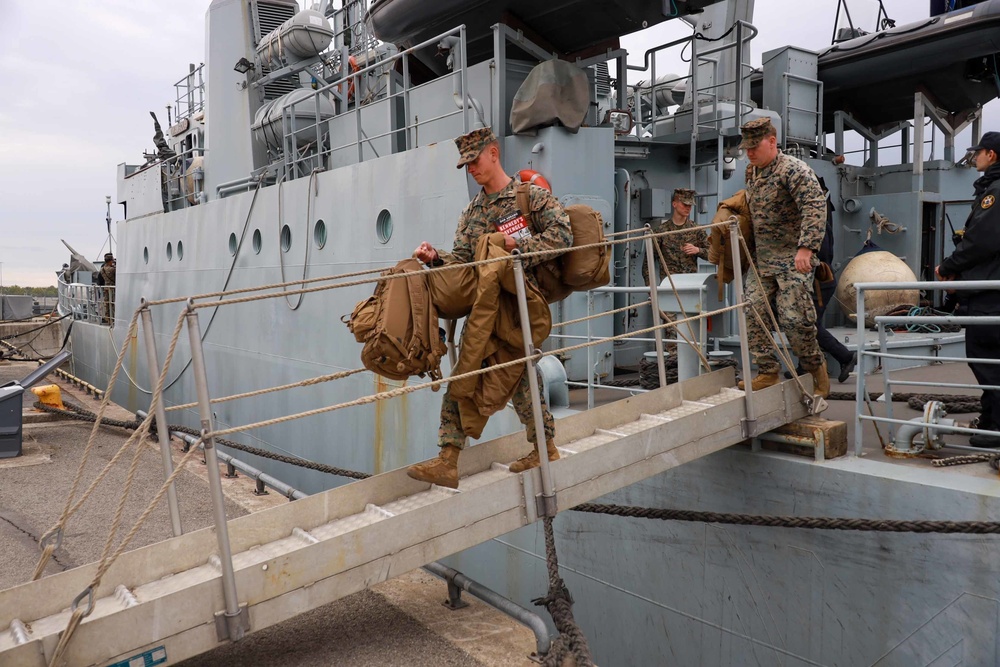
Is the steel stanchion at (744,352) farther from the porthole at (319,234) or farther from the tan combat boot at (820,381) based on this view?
the porthole at (319,234)

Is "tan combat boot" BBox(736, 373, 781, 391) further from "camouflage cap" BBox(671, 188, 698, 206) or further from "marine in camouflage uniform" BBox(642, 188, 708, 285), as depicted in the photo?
"camouflage cap" BBox(671, 188, 698, 206)

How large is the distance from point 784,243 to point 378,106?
469cm

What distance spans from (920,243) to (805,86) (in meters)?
2.25

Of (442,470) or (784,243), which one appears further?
(784,243)

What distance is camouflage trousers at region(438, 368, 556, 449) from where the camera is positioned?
3.46m

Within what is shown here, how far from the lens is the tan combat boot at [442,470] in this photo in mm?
3438

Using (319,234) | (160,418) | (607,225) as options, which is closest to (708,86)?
(607,225)

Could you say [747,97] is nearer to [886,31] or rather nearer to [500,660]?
[886,31]

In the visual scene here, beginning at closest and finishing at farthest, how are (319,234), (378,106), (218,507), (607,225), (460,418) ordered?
(218,507)
(460,418)
(607,225)
(378,106)
(319,234)

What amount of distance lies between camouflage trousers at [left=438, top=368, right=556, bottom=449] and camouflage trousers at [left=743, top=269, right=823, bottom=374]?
1.57m

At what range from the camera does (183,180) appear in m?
12.4

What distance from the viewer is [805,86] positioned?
370 inches

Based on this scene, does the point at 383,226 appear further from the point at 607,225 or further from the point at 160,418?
the point at 160,418

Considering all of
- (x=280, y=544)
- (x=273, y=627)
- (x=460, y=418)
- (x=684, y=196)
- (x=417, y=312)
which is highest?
(x=684, y=196)
